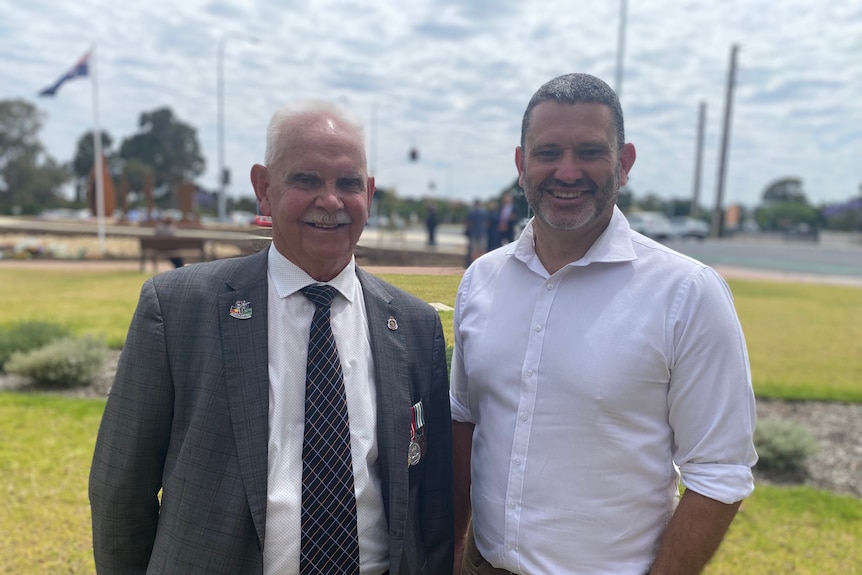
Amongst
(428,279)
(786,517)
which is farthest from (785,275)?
(428,279)

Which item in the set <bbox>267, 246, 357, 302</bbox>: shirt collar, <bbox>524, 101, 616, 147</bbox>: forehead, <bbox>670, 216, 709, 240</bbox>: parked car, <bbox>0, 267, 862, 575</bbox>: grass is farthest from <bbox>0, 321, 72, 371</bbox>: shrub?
<bbox>670, 216, 709, 240</bbox>: parked car

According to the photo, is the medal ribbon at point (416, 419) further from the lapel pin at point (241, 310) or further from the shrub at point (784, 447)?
the shrub at point (784, 447)

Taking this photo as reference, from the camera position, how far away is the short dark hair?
5.74 feet

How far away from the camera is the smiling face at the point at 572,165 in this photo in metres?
1.76

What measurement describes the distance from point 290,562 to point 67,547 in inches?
102

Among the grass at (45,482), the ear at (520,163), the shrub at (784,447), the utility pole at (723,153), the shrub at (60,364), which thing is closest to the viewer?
the ear at (520,163)

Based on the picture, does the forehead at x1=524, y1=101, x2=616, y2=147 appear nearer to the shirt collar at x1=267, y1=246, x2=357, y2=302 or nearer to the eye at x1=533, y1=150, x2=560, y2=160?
the eye at x1=533, y1=150, x2=560, y2=160

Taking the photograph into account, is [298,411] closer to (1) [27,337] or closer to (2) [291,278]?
(2) [291,278]

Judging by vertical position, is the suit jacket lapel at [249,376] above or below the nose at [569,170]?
below

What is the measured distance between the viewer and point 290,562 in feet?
5.43

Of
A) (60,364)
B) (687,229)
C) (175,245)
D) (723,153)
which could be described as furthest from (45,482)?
(723,153)

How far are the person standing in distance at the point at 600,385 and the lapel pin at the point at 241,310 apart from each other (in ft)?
2.32

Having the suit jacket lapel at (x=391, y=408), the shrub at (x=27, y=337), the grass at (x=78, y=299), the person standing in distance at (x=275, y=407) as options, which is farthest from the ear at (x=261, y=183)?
the shrub at (x=27, y=337)

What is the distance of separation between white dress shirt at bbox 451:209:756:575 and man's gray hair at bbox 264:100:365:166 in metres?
0.75
